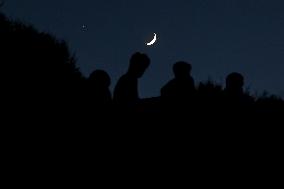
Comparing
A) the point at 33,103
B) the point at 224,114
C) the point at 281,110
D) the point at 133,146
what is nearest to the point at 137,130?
the point at 133,146

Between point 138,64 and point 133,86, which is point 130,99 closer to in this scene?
point 133,86

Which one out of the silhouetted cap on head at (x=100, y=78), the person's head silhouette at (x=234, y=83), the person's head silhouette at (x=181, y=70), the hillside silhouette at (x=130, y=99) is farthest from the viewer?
the person's head silhouette at (x=234, y=83)

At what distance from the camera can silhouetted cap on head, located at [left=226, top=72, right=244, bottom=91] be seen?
8.13 metres

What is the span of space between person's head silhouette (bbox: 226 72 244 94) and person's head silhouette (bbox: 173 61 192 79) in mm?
865

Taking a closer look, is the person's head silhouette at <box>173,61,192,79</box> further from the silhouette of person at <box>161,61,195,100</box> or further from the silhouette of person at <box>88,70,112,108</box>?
the silhouette of person at <box>88,70,112,108</box>

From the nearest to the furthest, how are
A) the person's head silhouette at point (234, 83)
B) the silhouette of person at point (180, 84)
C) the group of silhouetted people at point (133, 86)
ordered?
the silhouette of person at point (180, 84) < the group of silhouetted people at point (133, 86) < the person's head silhouette at point (234, 83)

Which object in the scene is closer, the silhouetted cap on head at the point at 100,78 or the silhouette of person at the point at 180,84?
the silhouette of person at the point at 180,84

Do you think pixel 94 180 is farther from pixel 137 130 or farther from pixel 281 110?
pixel 281 110

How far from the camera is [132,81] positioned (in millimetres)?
7562

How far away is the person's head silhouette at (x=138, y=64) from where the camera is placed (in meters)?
7.50

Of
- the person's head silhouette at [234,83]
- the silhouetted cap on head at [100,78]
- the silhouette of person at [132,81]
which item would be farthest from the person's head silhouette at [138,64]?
the person's head silhouette at [234,83]

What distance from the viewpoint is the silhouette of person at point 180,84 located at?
713 centimetres

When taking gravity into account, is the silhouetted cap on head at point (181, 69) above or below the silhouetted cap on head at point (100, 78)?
above

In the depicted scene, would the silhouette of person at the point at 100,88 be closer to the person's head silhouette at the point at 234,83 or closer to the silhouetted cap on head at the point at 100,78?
the silhouetted cap on head at the point at 100,78
